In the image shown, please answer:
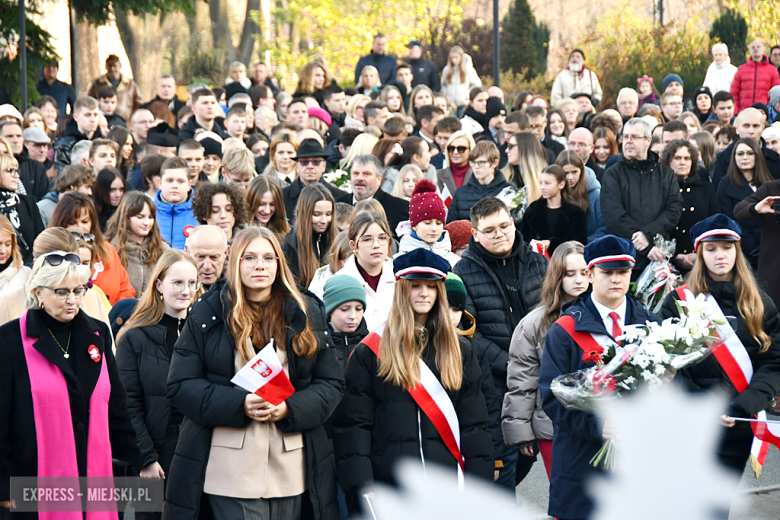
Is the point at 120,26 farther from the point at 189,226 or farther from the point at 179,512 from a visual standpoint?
the point at 179,512

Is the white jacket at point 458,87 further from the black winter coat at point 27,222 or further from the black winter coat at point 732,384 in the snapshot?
the black winter coat at point 732,384

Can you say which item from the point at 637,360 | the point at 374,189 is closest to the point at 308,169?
the point at 374,189

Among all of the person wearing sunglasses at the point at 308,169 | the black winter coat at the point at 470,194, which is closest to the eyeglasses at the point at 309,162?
the person wearing sunglasses at the point at 308,169

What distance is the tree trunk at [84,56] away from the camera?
23406 mm

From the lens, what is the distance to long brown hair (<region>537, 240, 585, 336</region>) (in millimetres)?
5602

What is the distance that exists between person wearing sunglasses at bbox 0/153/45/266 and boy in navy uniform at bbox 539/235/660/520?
4721 millimetres

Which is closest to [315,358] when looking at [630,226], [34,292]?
[34,292]

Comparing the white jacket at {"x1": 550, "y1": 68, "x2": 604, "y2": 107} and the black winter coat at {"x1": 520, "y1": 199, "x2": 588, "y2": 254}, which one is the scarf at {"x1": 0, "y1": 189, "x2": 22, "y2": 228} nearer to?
the black winter coat at {"x1": 520, "y1": 199, "x2": 588, "y2": 254}

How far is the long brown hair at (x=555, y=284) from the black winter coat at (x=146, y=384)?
217 cm

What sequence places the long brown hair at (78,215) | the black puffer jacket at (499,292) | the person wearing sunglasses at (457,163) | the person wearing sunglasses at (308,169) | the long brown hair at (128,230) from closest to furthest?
1. the black puffer jacket at (499,292)
2. the long brown hair at (78,215)
3. the long brown hair at (128,230)
4. the person wearing sunglasses at (308,169)
5. the person wearing sunglasses at (457,163)

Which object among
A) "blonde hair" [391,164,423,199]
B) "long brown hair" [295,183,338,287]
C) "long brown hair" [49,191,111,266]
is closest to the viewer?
"long brown hair" [49,191,111,266]

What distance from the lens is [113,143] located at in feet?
31.7

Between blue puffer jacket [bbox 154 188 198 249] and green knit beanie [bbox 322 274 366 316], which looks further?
blue puffer jacket [bbox 154 188 198 249]

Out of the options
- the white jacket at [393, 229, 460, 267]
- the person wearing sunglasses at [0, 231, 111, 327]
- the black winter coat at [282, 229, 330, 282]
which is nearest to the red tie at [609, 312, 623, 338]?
the white jacket at [393, 229, 460, 267]
